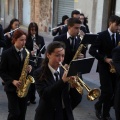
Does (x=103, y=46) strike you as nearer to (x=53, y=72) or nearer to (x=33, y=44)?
(x=33, y=44)

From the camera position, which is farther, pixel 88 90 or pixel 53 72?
pixel 88 90

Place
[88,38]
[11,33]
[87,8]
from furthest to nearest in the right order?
1. [87,8]
2. [11,33]
3. [88,38]

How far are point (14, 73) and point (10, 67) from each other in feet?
0.42

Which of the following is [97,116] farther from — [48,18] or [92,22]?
[48,18]

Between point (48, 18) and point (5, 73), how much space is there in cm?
1580

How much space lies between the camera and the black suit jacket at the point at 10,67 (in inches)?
217

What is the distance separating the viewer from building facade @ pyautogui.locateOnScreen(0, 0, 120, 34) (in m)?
15.4

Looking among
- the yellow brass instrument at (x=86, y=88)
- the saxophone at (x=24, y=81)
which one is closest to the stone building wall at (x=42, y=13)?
the saxophone at (x=24, y=81)

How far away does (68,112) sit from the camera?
418 cm

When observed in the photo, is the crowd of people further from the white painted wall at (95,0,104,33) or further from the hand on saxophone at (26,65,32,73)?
the white painted wall at (95,0,104,33)

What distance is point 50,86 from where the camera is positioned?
3949 mm

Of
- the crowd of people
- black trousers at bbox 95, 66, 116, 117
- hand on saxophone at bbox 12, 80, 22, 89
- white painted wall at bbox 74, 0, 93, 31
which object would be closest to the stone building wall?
white painted wall at bbox 74, 0, 93, 31

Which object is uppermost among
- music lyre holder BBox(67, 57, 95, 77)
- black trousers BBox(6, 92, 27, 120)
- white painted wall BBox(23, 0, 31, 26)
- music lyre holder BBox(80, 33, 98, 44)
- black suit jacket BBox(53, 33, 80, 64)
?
music lyre holder BBox(67, 57, 95, 77)

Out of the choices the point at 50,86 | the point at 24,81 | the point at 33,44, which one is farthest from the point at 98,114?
the point at 50,86
